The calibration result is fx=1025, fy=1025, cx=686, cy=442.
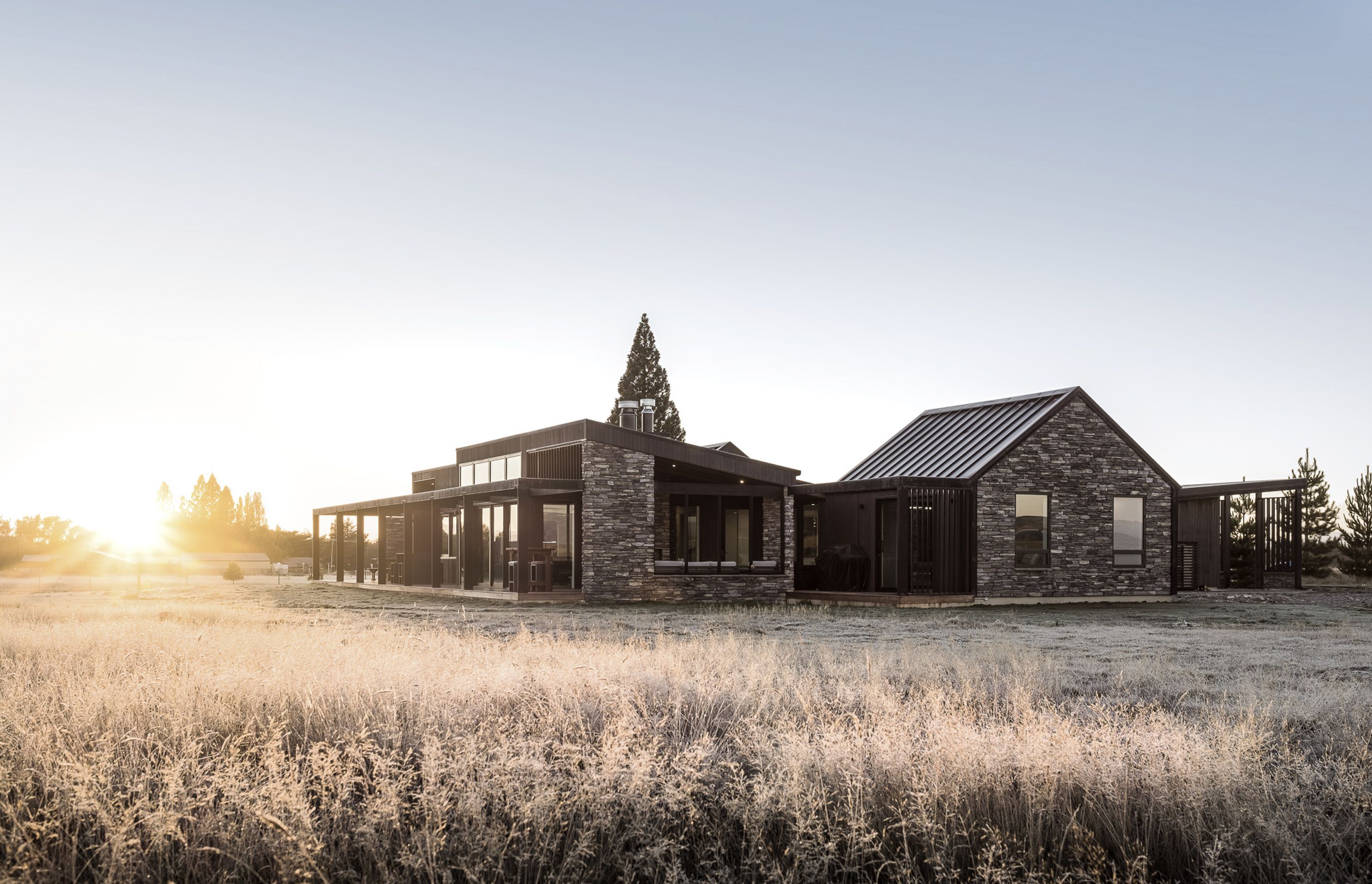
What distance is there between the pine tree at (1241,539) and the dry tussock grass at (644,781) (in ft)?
84.5

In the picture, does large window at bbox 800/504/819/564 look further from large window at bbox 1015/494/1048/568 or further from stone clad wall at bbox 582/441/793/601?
large window at bbox 1015/494/1048/568

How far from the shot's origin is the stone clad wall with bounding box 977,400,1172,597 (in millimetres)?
23281

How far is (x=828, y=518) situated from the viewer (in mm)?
26016

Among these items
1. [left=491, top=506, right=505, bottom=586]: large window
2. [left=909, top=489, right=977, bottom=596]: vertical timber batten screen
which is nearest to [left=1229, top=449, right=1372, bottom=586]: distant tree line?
[left=909, top=489, right=977, bottom=596]: vertical timber batten screen

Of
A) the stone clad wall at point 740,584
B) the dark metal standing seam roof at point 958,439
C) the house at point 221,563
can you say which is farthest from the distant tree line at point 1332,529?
the house at point 221,563

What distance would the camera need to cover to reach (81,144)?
1509 cm

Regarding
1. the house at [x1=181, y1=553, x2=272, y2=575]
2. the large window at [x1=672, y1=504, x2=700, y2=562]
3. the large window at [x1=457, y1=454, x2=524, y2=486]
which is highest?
the large window at [x1=457, y1=454, x2=524, y2=486]

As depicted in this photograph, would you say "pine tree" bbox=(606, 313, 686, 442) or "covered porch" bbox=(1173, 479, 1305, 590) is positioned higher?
"pine tree" bbox=(606, 313, 686, 442)

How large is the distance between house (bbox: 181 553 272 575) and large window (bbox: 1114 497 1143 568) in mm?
32935

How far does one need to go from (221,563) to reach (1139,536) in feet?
134

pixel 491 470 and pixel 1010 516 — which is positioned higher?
pixel 491 470

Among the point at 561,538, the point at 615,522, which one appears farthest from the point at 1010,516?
the point at 561,538

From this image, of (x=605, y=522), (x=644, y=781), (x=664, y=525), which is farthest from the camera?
(x=664, y=525)

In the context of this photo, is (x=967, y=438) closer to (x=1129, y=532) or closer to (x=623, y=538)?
(x=1129, y=532)
